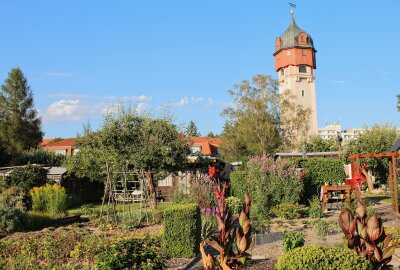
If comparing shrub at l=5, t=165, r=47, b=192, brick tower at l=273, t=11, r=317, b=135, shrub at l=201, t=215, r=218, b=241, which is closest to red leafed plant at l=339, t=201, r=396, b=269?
shrub at l=201, t=215, r=218, b=241

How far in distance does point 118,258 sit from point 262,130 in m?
31.8

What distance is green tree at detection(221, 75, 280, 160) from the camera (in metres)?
36.4

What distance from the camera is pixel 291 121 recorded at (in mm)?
38062

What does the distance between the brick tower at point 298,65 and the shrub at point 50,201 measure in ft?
127

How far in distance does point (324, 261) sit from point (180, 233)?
4159mm

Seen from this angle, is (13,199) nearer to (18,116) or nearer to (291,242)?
(291,242)

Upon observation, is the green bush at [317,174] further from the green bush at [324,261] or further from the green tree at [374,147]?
the green bush at [324,261]

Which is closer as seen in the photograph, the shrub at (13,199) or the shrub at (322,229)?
the shrub at (322,229)

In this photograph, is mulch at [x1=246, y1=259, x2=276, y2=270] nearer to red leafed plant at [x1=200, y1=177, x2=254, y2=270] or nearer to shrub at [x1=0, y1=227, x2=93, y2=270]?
red leafed plant at [x1=200, y1=177, x2=254, y2=270]

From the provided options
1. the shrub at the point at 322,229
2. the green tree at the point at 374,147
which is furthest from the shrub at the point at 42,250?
the green tree at the point at 374,147

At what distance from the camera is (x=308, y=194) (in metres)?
17.4

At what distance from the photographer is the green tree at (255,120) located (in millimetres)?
36438

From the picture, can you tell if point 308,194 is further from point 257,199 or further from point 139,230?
point 139,230

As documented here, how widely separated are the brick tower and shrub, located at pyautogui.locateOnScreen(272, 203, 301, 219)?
37.7m
